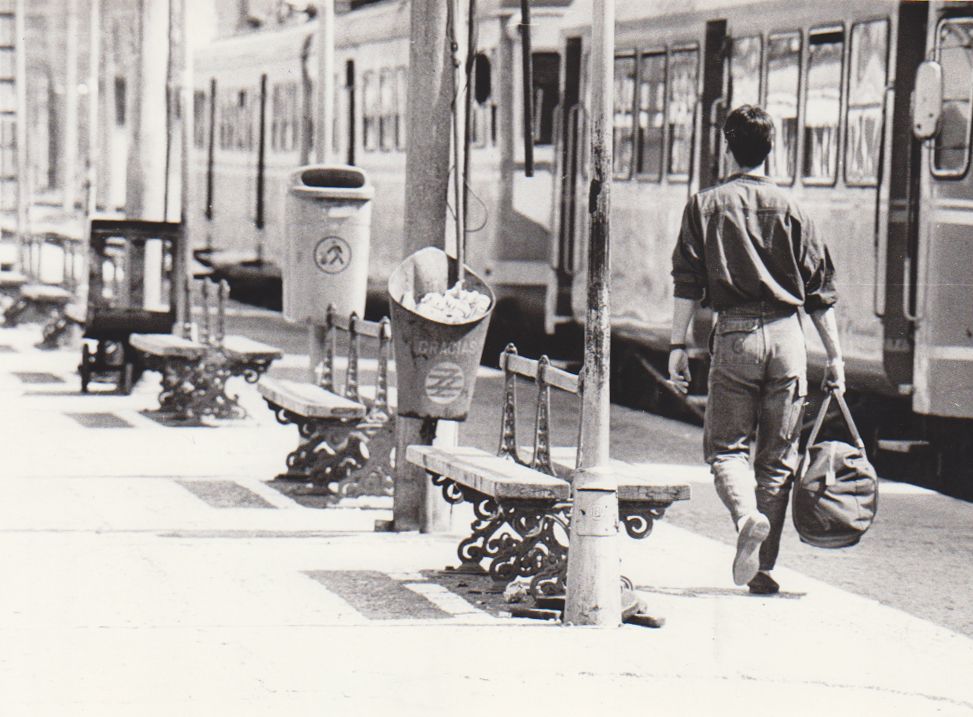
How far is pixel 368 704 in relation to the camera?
280 inches

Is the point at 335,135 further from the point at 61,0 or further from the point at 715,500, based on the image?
the point at 61,0

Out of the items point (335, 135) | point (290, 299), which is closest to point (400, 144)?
point (335, 135)

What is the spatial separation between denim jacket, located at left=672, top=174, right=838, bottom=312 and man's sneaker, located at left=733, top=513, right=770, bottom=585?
870 millimetres

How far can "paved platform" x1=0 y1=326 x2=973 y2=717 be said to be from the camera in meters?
7.28

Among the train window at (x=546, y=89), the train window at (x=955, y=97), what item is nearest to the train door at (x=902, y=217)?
the train window at (x=955, y=97)

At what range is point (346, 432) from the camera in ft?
42.1

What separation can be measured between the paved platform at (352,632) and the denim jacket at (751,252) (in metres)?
1.20

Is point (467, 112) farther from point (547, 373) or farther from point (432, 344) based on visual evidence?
point (547, 373)

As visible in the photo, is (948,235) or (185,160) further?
(185,160)

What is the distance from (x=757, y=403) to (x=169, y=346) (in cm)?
784

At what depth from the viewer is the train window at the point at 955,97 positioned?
1296 cm

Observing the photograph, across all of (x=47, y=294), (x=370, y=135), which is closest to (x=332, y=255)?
(x=47, y=294)

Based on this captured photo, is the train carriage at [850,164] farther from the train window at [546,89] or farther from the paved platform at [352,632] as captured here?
the paved platform at [352,632]

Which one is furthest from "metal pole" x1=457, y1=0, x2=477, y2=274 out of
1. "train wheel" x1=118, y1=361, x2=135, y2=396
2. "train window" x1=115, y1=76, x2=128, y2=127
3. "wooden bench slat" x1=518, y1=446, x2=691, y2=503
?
"train window" x1=115, y1=76, x2=128, y2=127
